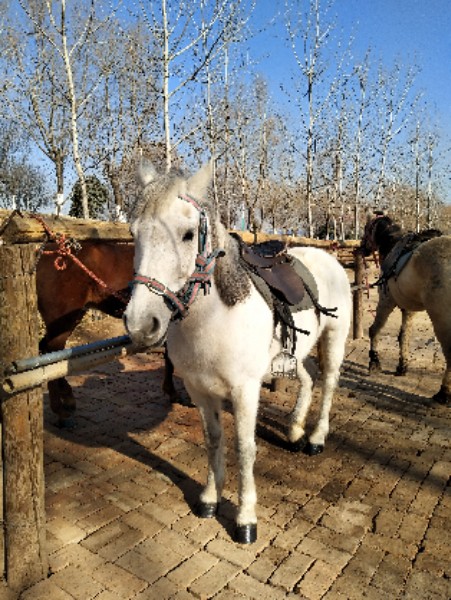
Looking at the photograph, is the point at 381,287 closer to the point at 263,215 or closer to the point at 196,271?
the point at 196,271

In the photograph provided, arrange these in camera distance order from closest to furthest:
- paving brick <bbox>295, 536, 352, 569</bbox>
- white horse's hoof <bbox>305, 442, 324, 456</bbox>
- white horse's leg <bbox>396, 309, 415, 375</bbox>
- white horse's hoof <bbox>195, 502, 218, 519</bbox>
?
paving brick <bbox>295, 536, 352, 569</bbox> → white horse's hoof <bbox>195, 502, 218, 519</bbox> → white horse's hoof <bbox>305, 442, 324, 456</bbox> → white horse's leg <bbox>396, 309, 415, 375</bbox>

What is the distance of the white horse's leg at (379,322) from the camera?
20.2 ft

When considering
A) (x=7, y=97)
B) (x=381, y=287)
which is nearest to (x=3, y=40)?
(x=7, y=97)

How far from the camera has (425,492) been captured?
315 cm

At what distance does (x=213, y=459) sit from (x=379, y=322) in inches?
168

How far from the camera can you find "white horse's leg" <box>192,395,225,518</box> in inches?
110

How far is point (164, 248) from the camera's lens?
191 cm

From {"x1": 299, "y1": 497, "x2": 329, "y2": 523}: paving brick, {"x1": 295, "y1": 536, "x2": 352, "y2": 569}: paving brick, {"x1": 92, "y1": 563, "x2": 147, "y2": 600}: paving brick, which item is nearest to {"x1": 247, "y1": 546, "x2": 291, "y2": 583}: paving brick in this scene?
{"x1": 295, "y1": 536, "x2": 352, "y2": 569}: paving brick

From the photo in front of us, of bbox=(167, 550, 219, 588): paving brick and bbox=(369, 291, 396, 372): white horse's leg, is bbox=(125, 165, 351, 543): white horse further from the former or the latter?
bbox=(369, 291, 396, 372): white horse's leg

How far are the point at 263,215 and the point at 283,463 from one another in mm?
27509

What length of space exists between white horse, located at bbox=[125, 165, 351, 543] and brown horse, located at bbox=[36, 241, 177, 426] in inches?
69.7

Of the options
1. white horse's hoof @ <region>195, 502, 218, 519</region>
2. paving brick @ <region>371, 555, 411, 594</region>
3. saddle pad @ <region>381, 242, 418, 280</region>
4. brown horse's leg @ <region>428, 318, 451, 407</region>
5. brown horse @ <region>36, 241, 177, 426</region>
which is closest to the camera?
paving brick @ <region>371, 555, 411, 594</region>

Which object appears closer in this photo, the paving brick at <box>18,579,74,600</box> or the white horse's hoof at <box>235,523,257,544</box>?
the paving brick at <box>18,579,74,600</box>

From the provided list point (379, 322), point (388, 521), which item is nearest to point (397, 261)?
point (379, 322)
